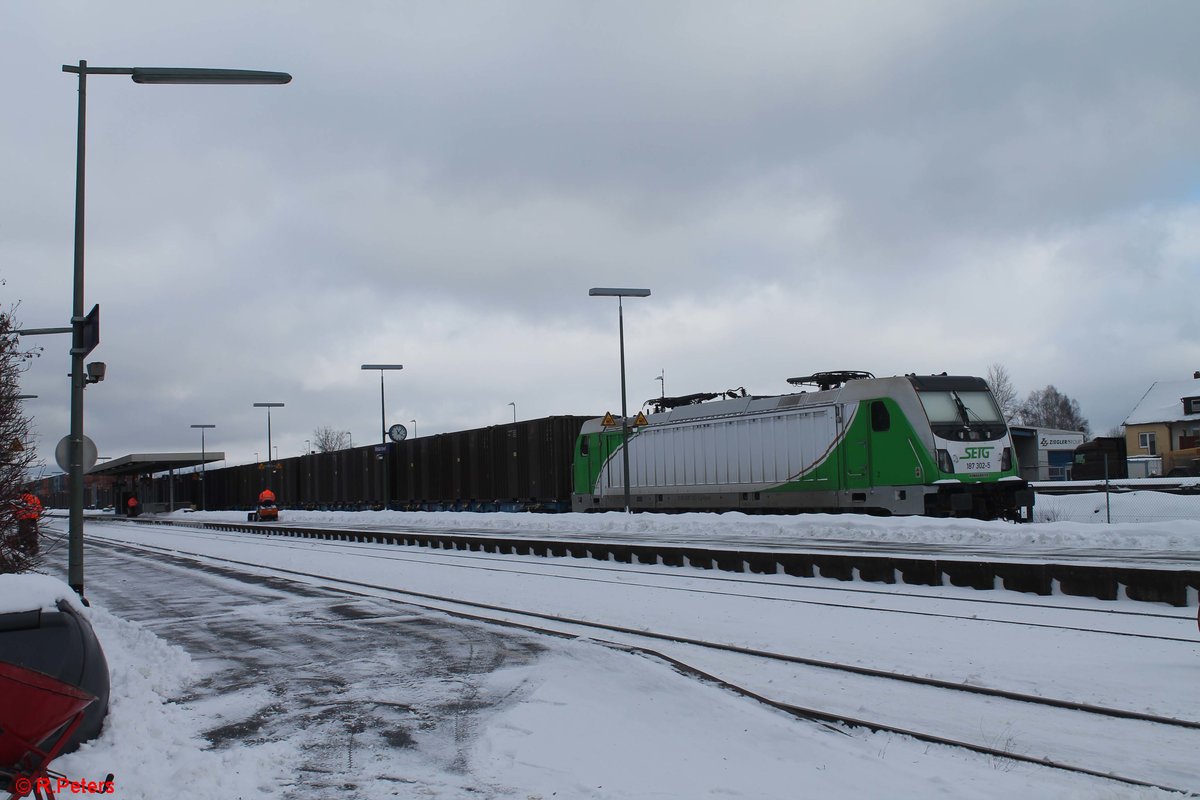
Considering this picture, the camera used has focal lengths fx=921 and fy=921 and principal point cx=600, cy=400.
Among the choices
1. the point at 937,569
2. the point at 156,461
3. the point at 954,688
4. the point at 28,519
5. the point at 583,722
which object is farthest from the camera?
the point at 156,461

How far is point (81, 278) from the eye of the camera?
11914mm

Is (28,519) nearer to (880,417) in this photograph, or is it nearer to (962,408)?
(880,417)

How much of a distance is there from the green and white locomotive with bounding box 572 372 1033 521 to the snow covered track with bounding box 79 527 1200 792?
8.59 metres

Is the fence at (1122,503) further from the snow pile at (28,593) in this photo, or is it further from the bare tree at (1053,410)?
the bare tree at (1053,410)

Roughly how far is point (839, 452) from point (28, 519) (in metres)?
16.6

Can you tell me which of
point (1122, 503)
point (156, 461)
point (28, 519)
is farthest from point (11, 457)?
point (156, 461)

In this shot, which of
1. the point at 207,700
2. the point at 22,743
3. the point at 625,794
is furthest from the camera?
the point at 207,700

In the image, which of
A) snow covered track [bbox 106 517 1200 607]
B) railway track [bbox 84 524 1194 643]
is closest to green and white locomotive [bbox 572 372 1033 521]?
snow covered track [bbox 106 517 1200 607]

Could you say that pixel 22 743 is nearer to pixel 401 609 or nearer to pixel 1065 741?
pixel 1065 741

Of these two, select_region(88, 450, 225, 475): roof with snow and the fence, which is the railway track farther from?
select_region(88, 450, 225, 475): roof with snow

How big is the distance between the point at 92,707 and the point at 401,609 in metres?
6.93

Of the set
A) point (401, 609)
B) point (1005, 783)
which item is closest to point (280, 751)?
point (1005, 783)

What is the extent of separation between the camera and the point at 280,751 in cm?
583

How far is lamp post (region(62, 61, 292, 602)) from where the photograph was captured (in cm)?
1085
